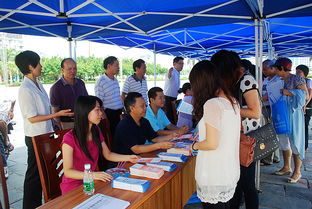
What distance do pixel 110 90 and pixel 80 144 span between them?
2.00 metres

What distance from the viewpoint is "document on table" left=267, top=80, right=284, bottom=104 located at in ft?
9.98

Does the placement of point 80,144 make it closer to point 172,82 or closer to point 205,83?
point 205,83

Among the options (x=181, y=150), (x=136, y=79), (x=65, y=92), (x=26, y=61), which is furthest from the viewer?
(x=136, y=79)

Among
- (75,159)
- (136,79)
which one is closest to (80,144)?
(75,159)

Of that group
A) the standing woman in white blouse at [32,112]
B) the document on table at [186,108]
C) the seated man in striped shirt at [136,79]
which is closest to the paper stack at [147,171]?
the standing woman in white blouse at [32,112]

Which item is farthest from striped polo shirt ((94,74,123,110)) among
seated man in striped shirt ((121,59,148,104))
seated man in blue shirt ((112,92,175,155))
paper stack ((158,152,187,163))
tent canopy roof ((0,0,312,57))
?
paper stack ((158,152,187,163))

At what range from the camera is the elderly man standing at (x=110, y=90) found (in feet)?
11.5

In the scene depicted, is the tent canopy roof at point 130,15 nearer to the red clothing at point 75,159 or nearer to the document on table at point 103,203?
the red clothing at point 75,159

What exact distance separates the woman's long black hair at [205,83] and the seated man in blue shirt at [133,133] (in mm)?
770

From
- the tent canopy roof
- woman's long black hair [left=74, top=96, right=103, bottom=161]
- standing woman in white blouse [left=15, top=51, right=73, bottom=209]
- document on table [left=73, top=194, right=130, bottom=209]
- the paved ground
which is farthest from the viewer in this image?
the tent canopy roof

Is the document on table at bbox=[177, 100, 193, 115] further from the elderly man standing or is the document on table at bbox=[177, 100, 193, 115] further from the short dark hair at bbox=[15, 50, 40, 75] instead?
the short dark hair at bbox=[15, 50, 40, 75]

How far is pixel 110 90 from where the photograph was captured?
3551 mm

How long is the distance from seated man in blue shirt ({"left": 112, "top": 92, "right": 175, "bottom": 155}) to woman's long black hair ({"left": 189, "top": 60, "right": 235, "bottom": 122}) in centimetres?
77

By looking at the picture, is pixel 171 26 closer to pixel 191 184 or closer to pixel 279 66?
pixel 279 66
